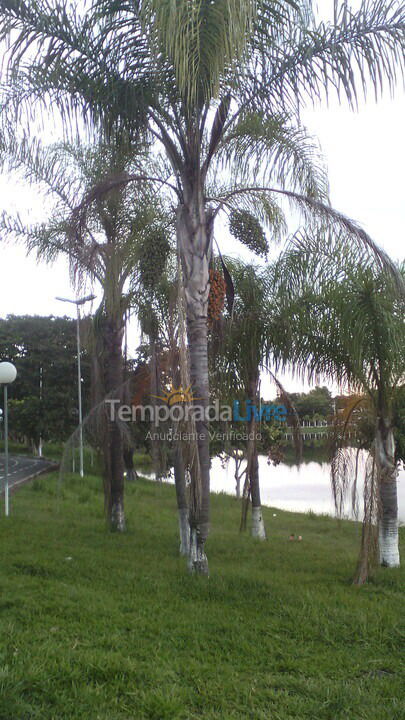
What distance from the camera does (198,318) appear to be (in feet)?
21.0

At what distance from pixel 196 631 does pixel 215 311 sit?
375 cm

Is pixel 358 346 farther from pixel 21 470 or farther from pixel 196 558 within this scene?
pixel 21 470

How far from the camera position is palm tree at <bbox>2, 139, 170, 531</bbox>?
7.09m

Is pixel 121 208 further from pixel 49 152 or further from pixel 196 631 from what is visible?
pixel 196 631

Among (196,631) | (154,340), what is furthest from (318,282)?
(196,631)

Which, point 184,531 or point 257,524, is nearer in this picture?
point 184,531

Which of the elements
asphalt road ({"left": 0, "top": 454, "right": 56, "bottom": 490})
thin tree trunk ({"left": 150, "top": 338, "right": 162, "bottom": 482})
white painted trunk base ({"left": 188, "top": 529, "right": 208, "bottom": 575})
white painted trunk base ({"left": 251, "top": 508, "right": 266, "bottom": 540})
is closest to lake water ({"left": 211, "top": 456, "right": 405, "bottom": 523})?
white painted trunk base ({"left": 251, "top": 508, "right": 266, "bottom": 540})

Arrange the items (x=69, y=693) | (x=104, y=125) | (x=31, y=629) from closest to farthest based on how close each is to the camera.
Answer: (x=69, y=693) → (x=31, y=629) → (x=104, y=125)

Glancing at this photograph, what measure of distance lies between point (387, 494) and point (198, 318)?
2910 mm

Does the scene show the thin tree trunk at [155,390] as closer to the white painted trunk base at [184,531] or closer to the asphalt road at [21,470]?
the white painted trunk base at [184,531]

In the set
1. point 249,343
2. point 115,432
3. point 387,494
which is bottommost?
point 387,494

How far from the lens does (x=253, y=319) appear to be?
820 cm

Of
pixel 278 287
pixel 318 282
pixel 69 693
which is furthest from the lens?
pixel 278 287

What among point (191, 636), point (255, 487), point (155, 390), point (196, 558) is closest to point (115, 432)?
point (155, 390)
